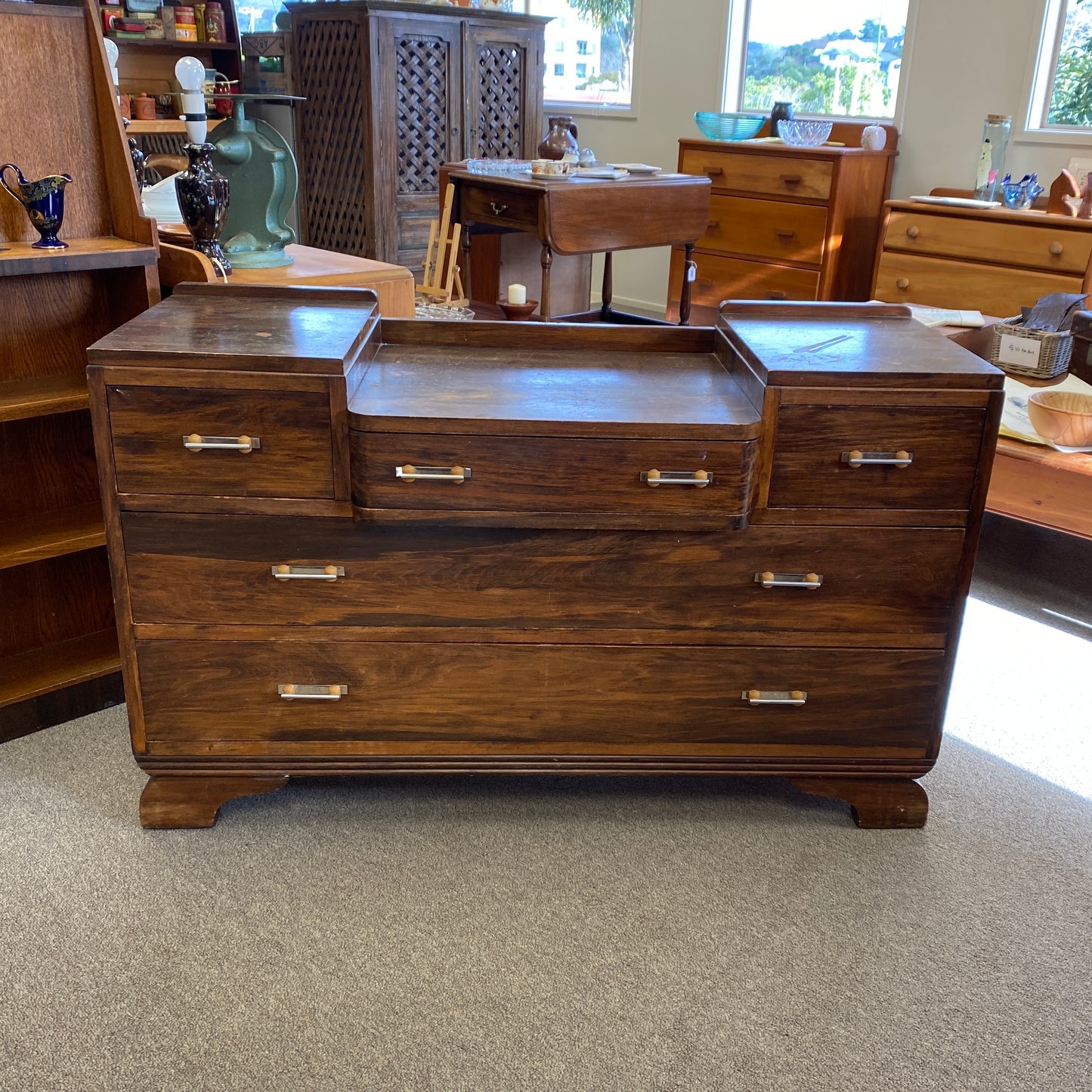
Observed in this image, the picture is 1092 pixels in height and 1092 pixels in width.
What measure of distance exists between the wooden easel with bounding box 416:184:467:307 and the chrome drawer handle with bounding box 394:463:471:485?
254 cm

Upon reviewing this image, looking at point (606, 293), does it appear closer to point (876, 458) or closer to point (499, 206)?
point (499, 206)

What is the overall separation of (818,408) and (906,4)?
3.94 meters

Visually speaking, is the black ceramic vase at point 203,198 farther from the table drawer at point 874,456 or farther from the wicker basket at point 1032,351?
the wicker basket at point 1032,351

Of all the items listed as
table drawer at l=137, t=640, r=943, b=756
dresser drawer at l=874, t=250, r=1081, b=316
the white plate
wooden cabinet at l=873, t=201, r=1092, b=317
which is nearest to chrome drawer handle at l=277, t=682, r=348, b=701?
table drawer at l=137, t=640, r=943, b=756

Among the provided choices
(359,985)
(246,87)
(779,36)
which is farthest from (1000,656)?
(246,87)

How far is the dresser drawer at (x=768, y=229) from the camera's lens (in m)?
4.55

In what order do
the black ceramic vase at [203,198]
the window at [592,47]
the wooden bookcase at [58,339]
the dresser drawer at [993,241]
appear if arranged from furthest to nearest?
the window at [592,47], the dresser drawer at [993,241], the black ceramic vase at [203,198], the wooden bookcase at [58,339]

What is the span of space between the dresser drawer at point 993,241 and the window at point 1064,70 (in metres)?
0.56

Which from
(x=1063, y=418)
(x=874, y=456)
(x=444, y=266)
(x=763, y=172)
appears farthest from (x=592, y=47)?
(x=874, y=456)

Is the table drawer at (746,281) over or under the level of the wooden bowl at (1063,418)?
under

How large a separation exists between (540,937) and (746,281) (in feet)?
12.8

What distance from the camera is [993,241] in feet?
13.1

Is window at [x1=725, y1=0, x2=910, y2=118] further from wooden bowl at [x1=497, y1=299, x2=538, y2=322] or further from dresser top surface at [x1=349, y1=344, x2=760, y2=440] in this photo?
dresser top surface at [x1=349, y1=344, x2=760, y2=440]

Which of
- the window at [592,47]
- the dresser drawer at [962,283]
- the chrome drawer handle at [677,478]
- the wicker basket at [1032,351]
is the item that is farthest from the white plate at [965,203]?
the chrome drawer handle at [677,478]
